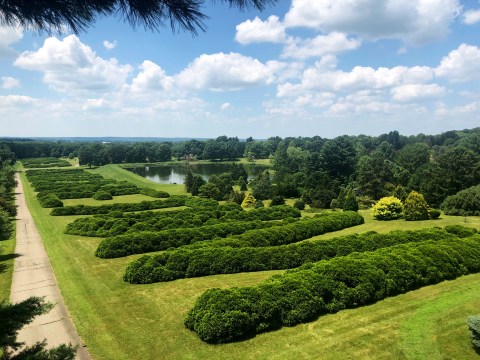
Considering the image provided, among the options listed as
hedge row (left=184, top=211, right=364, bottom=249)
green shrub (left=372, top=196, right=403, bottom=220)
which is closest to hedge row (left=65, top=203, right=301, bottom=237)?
hedge row (left=184, top=211, right=364, bottom=249)

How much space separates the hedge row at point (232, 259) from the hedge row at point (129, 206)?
24524mm

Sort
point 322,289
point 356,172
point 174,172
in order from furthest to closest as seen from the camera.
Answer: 1. point 174,172
2. point 356,172
3. point 322,289

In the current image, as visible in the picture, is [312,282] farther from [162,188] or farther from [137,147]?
[137,147]

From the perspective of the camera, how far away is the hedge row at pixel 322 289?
45.6 feet

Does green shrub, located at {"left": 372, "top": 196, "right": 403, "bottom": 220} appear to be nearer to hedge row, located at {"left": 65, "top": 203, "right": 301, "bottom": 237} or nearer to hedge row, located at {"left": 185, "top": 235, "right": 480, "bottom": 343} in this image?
hedge row, located at {"left": 65, "top": 203, "right": 301, "bottom": 237}

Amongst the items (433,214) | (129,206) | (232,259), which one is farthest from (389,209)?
(129,206)

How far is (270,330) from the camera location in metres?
14.2

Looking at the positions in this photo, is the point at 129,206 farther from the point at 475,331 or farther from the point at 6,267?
the point at 475,331

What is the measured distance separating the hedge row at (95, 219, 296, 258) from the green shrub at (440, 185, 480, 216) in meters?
21.6

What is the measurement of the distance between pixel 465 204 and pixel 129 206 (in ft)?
116

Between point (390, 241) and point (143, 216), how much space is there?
2262cm

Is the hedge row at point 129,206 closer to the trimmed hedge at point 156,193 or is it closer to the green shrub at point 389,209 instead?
the trimmed hedge at point 156,193

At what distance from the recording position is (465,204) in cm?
3512

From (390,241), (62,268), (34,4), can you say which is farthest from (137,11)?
(390,241)
